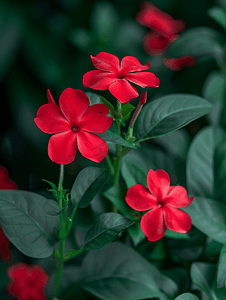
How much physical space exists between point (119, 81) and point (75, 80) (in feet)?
1.72

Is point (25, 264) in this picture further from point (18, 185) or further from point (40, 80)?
point (40, 80)

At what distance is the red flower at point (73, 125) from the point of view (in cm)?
36

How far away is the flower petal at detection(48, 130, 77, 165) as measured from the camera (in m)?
0.35

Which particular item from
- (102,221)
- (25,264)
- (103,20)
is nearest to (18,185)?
(25,264)

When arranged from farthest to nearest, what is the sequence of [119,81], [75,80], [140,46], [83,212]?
[140,46]
[75,80]
[83,212]
[119,81]

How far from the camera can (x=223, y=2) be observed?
1053 millimetres

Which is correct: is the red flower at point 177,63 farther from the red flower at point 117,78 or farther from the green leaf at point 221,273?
the green leaf at point 221,273

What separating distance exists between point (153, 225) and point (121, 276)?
18 cm

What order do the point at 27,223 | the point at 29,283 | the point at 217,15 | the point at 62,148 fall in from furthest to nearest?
the point at 217,15 → the point at 29,283 → the point at 27,223 → the point at 62,148

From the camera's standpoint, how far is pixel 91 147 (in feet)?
1.21

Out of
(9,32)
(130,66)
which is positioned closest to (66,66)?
(9,32)

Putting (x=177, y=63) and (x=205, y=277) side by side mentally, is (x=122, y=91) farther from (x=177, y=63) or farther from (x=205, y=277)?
(x=177, y=63)

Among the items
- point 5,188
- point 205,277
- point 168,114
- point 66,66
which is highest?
point 168,114

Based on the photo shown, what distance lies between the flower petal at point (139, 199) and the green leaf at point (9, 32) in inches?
26.4
